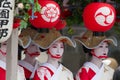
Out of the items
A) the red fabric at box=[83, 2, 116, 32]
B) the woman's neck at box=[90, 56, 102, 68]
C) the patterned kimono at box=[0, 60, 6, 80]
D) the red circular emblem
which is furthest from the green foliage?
the woman's neck at box=[90, 56, 102, 68]

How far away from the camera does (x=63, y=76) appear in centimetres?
502

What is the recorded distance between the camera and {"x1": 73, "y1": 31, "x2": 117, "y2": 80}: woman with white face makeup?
5.15 meters

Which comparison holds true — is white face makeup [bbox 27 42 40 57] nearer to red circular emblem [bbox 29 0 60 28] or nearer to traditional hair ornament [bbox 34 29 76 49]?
traditional hair ornament [bbox 34 29 76 49]

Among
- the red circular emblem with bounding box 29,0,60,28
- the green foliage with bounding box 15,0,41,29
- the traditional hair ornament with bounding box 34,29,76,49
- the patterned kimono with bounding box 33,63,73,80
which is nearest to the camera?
the green foliage with bounding box 15,0,41,29

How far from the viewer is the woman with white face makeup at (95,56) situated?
16.9 feet

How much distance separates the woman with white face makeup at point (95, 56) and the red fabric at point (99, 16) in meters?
0.46

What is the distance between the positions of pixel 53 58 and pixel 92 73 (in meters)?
0.61

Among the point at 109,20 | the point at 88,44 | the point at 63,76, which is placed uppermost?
the point at 109,20

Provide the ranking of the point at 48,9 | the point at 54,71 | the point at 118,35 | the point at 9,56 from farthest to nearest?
the point at 118,35 < the point at 54,71 < the point at 48,9 < the point at 9,56

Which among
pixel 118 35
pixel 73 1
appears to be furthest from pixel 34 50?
pixel 118 35

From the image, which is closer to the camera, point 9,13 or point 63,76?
Result: point 9,13

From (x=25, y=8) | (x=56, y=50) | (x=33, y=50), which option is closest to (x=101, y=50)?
(x=56, y=50)

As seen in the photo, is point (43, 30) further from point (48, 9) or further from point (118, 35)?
point (118, 35)

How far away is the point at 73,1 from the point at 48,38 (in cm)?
73
